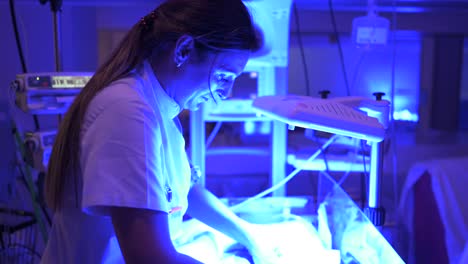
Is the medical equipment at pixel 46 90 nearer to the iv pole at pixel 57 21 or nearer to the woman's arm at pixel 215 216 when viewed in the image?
the iv pole at pixel 57 21

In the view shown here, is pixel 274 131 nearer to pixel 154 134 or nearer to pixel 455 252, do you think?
pixel 154 134

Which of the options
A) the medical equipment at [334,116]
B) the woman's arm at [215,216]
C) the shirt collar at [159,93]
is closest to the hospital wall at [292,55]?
the medical equipment at [334,116]

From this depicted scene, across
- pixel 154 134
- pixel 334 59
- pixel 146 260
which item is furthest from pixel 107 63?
pixel 334 59

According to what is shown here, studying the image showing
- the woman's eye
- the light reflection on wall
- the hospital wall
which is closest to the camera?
the woman's eye

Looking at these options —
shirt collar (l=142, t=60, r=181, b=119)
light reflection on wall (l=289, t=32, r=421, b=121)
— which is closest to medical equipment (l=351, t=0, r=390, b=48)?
shirt collar (l=142, t=60, r=181, b=119)

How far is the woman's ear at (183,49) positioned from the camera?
691 millimetres

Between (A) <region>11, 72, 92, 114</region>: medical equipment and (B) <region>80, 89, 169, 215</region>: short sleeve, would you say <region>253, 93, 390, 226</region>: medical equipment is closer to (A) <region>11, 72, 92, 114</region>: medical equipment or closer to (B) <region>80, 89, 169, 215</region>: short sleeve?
(B) <region>80, 89, 169, 215</region>: short sleeve

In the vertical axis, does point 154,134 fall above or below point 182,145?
above

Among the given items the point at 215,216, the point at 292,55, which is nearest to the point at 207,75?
the point at 215,216

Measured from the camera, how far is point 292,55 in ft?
12.8

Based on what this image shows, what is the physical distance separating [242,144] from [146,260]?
6.43 ft

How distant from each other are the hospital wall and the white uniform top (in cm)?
83

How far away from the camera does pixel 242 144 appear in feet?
8.27

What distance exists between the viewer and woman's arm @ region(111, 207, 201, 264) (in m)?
0.57
